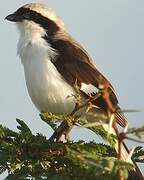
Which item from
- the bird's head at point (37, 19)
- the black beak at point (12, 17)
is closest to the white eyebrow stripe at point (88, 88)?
the bird's head at point (37, 19)

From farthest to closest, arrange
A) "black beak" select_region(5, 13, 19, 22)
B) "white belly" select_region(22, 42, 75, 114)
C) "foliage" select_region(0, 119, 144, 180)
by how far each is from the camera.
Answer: "black beak" select_region(5, 13, 19, 22)
"white belly" select_region(22, 42, 75, 114)
"foliage" select_region(0, 119, 144, 180)

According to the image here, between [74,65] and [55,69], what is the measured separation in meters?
0.32

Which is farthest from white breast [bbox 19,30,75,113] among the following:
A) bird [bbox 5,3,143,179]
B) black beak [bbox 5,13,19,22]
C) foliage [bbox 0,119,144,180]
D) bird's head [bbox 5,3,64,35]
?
foliage [bbox 0,119,144,180]

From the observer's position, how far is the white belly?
5855mm

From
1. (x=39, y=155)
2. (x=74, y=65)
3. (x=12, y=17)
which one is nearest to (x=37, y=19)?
(x=12, y=17)

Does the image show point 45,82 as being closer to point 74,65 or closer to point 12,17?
point 74,65

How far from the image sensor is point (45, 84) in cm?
587

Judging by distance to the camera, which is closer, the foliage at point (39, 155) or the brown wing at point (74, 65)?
the foliage at point (39, 155)

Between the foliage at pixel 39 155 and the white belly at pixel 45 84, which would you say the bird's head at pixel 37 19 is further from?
the foliage at pixel 39 155

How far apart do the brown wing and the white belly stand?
102 millimetres

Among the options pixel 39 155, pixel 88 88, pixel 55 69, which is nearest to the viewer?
pixel 39 155

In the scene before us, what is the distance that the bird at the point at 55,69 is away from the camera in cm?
586

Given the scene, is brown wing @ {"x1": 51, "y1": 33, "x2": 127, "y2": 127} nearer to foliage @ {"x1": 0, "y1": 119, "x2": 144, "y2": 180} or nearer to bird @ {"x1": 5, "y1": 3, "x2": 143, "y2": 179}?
bird @ {"x1": 5, "y1": 3, "x2": 143, "y2": 179}

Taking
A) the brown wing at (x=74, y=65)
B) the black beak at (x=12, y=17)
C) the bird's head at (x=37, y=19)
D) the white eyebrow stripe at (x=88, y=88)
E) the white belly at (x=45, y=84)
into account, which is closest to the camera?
the white eyebrow stripe at (x=88, y=88)
